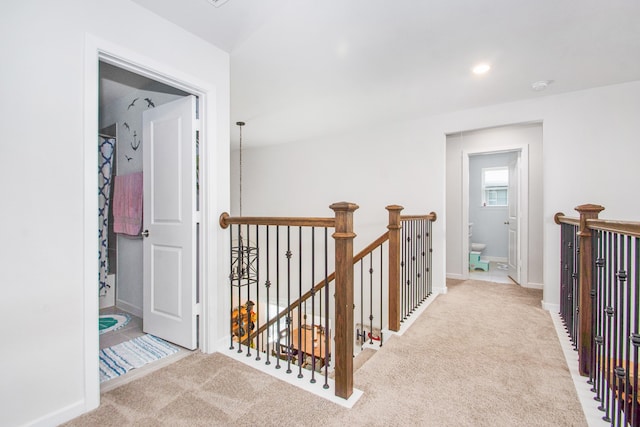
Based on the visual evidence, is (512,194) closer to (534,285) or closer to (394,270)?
(534,285)

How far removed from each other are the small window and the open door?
1.55 metres

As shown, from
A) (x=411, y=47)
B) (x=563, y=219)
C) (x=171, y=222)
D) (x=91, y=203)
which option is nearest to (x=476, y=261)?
(x=563, y=219)

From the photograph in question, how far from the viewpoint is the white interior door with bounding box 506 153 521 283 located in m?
4.33

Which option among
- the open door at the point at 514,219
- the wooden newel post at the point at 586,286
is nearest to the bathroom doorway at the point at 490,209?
the open door at the point at 514,219

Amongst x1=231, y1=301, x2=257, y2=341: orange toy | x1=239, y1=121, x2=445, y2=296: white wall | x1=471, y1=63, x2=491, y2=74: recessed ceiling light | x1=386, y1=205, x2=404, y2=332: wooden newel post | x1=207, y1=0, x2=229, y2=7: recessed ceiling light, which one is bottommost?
x1=231, y1=301, x2=257, y2=341: orange toy

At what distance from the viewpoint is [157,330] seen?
241 cm

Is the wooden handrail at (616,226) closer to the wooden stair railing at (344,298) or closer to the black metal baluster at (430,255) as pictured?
the wooden stair railing at (344,298)

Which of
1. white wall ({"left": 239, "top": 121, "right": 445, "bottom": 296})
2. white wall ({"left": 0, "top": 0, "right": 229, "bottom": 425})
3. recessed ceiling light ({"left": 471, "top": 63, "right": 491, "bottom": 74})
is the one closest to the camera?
white wall ({"left": 0, "top": 0, "right": 229, "bottom": 425})

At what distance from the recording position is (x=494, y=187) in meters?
6.35

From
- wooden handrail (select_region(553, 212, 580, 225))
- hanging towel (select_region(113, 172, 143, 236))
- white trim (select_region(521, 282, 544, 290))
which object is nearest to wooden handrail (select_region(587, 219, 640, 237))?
wooden handrail (select_region(553, 212, 580, 225))

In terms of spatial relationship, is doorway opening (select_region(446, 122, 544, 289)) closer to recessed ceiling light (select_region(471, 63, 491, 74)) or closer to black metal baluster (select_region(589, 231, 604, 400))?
recessed ceiling light (select_region(471, 63, 491, 74))

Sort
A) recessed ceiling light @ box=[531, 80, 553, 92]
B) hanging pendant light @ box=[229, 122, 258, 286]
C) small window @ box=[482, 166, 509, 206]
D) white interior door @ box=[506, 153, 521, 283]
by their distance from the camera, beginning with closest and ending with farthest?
hanging pendant light @ box=[229, 122, 258, 286] → recessed ceiling light @ box=[531, 80, 553, 92] → white interior door @ box=[506, 153, 521, 283] → small window @ box=[482, 166, 509, 206]

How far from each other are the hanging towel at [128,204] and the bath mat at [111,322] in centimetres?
82

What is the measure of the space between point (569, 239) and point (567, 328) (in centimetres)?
75
